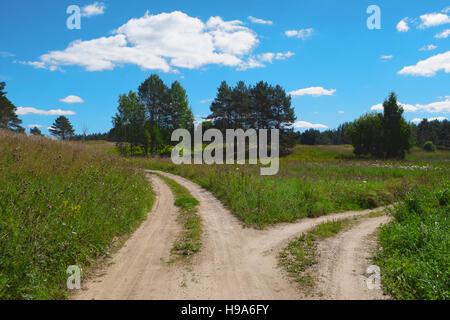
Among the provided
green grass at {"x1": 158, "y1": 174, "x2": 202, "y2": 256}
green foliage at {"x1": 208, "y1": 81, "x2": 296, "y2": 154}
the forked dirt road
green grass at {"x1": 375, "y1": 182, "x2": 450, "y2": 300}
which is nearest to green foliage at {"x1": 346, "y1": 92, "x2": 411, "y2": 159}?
green foliage at {"x1": 208, "y1": 81, "x2": 296, "y2": 154}

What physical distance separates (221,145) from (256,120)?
11.8m

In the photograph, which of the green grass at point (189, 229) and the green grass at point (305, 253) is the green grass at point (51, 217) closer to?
the green grass at point (189, 229)

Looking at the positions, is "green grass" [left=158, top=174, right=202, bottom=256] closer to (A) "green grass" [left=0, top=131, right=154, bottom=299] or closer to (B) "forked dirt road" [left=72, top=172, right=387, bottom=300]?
(B) "forked dirt road" [left=72, top=172, right=387, bottom=300]

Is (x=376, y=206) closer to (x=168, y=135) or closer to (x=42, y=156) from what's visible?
(x=42, y=156)

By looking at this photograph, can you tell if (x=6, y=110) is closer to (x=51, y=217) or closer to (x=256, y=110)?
(x=256, y=110)

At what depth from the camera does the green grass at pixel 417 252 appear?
15.3 feet

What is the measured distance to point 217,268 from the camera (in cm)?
584

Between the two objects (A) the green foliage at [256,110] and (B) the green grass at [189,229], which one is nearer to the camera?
(B) the green grass at [189,229]

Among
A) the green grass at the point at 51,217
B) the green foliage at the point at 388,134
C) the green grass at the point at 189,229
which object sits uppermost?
the green foliage at the point at 388,134

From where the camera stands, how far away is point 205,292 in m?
4.77

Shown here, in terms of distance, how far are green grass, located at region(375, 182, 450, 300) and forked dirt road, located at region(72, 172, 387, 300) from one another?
53cm

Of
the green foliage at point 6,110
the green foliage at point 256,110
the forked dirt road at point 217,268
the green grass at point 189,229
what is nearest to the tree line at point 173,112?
the green foliage at point 256,110

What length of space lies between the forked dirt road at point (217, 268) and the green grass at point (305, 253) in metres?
0.22

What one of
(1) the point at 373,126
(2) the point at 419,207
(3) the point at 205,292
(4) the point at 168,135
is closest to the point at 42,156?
(3) the point at 205,292
